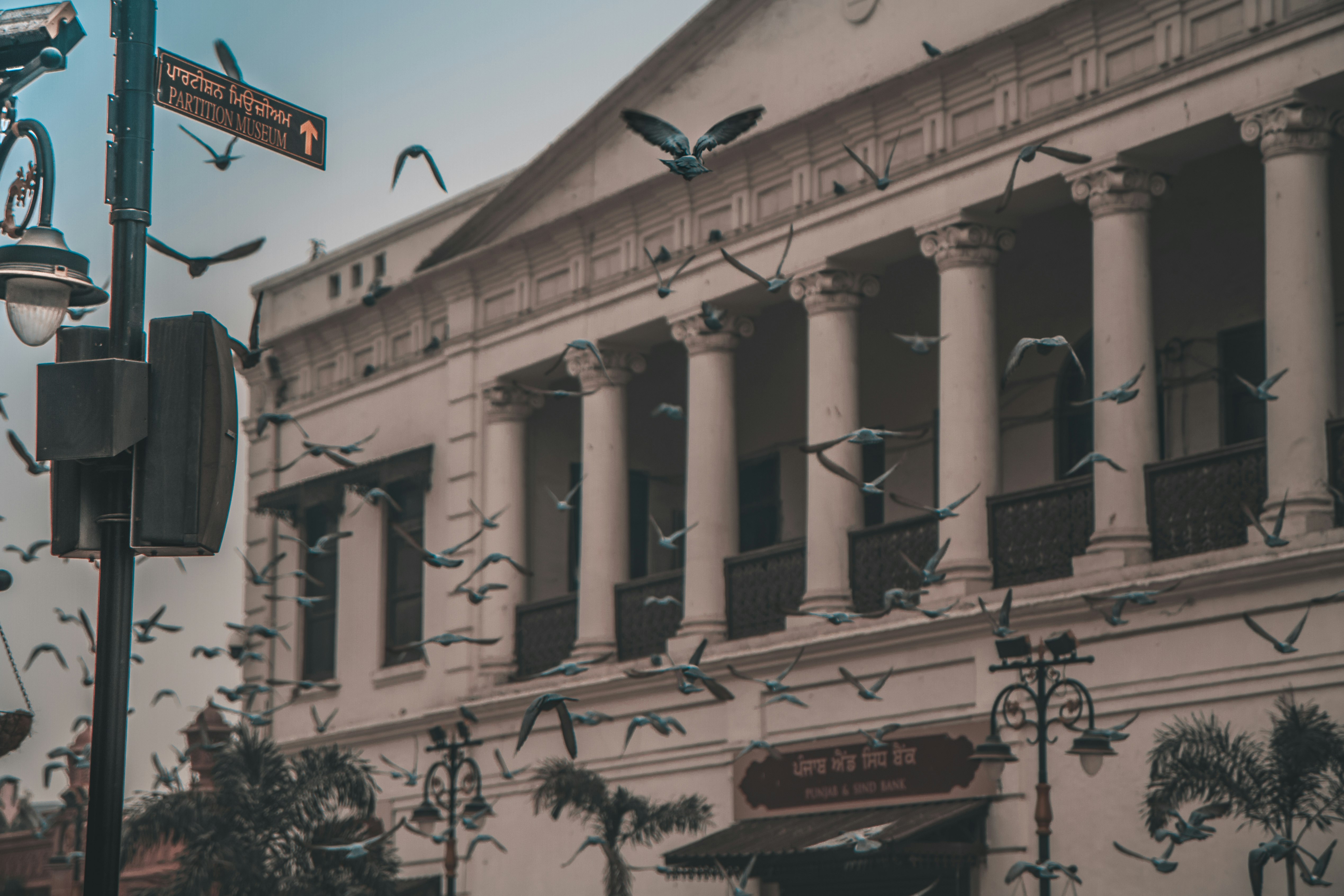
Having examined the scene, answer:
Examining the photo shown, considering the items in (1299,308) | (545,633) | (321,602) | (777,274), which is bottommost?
(545,633)

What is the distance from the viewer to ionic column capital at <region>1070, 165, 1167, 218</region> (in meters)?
20.2

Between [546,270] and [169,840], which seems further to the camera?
[546,270]

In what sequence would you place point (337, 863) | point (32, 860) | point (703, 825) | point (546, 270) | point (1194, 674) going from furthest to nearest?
point (32, 860)
point (546, 270)
point (703, 825)
point (337, 863)
point (1194, 674)

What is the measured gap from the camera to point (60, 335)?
262 inches

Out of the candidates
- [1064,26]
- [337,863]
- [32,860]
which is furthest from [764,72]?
[32,860]

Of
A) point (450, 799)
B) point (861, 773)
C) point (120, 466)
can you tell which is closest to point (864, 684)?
point (861, 773)

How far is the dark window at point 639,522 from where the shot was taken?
97.6 feet

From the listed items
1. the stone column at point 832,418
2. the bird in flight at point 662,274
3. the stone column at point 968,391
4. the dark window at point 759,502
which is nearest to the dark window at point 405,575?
the dark window at point 759,502

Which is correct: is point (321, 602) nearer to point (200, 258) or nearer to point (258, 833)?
point (258, 833)

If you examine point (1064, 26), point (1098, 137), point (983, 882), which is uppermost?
point (1064, 26)

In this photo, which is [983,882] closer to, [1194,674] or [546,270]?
[1194,674]

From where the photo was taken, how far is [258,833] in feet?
71.2

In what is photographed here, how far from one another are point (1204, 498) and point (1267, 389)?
6.36ft

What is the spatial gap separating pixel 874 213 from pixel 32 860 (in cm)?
2425
